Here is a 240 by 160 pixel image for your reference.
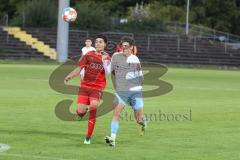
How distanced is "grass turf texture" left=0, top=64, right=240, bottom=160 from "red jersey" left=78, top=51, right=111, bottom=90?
1.09m

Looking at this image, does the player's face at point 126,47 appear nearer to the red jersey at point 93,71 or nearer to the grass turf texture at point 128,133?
the red jersey at point 93,71

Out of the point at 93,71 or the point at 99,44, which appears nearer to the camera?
the point at 99,44

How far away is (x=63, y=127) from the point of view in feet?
51.6

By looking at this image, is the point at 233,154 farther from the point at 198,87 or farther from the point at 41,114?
the point at 198,87

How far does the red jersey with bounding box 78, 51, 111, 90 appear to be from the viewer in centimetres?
1346

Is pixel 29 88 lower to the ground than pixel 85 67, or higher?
lower

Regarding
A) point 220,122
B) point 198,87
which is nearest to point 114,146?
point 220,122

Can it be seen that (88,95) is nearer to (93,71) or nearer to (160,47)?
(93,71)

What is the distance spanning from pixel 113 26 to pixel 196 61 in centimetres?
1132

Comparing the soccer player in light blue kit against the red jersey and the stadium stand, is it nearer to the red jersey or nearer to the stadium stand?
the red jersey

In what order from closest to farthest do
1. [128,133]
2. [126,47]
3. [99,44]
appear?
[126,47], [99,44], [128,133]

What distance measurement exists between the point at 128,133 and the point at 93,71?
2.11 metres

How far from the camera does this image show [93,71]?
44.2 feet

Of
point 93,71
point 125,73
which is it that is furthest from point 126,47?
point 93,71
